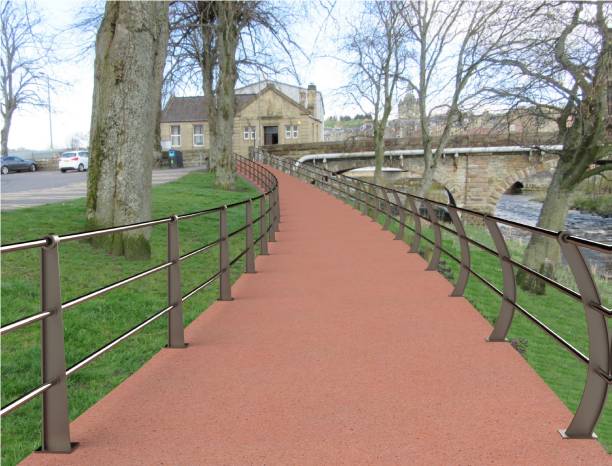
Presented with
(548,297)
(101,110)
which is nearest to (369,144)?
(548,297)

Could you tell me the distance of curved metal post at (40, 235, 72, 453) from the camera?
3.16 meters

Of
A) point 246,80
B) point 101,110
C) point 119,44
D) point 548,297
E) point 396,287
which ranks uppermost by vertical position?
point 246,80

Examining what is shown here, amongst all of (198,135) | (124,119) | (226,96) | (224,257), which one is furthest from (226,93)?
(198,135)

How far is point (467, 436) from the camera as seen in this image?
3.43 m

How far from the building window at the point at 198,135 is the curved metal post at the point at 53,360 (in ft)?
211

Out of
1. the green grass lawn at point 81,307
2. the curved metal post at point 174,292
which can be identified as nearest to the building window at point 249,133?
the green grass lawn at point 81,307

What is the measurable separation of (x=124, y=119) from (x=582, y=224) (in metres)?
38.0

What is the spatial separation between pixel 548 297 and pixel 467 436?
52.6 ft

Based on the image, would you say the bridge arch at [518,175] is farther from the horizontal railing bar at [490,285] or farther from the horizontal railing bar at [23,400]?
the horizontal railing bar at [23,400]

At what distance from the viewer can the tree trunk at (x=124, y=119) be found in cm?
1030

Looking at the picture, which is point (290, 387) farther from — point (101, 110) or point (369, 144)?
point (369, 144)

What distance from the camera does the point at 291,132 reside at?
63.8 meters

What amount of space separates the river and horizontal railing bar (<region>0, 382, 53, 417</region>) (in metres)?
24.3

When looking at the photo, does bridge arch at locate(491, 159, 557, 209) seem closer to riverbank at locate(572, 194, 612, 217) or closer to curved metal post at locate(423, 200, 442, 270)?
riverbank at locate(572, 194, 612, 217)
